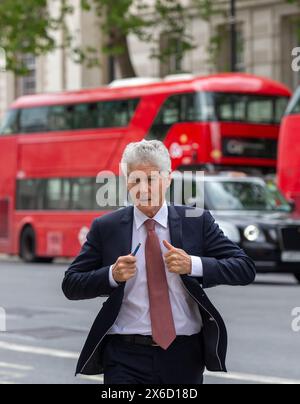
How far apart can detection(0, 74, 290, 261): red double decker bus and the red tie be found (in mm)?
21509

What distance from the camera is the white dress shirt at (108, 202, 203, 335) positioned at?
5.21 metres

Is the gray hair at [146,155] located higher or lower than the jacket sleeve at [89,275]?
higher

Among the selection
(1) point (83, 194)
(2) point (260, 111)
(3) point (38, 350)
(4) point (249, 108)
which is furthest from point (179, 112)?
(3) point (38, 350)

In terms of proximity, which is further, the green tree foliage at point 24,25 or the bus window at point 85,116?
the green tree foliage at point 24,25

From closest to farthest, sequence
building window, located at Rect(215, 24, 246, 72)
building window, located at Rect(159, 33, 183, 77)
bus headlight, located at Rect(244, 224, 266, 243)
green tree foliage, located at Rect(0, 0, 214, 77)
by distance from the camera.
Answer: bus headlight, located at Rect(244, 224, 266, 243), green tree foliage, located at Rect(0, 0, 214, 77), building window, located at Rect(159, 33, 183, 77), building window, located at Rect(215, 24, 246, 72)

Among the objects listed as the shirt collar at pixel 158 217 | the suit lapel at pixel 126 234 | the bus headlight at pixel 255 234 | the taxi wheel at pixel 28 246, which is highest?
the shirt collar at pixel 158 217

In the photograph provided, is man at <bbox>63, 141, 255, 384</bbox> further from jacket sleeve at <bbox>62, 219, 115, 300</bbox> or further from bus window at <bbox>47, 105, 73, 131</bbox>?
bus window at <bbox>47, 105, 73, 131</bbox>

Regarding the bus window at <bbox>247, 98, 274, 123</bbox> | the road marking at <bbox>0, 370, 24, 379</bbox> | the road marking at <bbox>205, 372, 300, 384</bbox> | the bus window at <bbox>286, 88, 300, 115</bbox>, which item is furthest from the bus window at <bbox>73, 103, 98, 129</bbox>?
the road marking at <bbox>205, 372, 300, 384</bbox>

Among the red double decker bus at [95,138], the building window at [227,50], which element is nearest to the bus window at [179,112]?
the red double decker bus at [95,138]

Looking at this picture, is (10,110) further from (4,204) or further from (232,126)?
(232,126)

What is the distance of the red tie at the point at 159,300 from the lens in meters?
5.14

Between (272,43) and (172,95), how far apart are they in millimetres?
Result: 9890

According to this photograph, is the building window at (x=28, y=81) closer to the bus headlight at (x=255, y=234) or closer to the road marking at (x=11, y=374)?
the bus headlight at (x=255, y=234)

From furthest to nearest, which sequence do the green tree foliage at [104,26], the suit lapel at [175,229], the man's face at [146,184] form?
the green tree foliage at [104,26]
the suit lapel at [175,229]
the man's face at [146,184]
